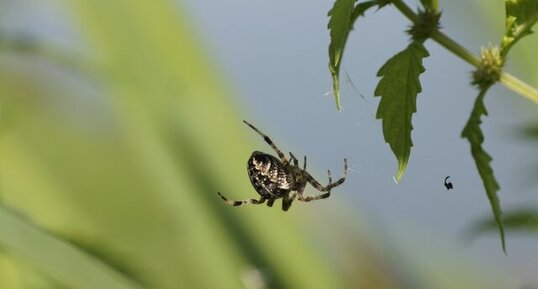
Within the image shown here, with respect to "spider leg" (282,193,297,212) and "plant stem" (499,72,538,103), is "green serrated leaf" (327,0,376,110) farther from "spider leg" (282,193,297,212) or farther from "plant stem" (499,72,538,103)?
"spider leg" (282,193,297,212)

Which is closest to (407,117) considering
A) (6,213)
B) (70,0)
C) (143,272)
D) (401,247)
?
(6,213)

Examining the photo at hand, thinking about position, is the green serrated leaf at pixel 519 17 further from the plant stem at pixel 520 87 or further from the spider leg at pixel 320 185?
the spider leg at pixel 320 185

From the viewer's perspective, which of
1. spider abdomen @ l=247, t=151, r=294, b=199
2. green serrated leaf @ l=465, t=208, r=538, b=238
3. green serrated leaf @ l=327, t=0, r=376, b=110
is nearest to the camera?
green serrated leaf @ l=327, t=0, r=376, b=110

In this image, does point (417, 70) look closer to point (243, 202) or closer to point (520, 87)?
point (520, 87)

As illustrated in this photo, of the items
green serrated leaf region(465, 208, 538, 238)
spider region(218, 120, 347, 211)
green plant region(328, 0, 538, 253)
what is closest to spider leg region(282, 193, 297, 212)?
spider region(218, 120, 347, 211)

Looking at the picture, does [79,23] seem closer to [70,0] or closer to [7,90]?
[70,0]

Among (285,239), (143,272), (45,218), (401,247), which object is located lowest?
(401,247)

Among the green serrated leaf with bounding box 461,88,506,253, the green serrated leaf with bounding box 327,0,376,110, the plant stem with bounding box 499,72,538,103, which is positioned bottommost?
the green serrated leaf with bounding box 461,88,506,253

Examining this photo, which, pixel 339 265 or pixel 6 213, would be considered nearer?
pixel 6 213
